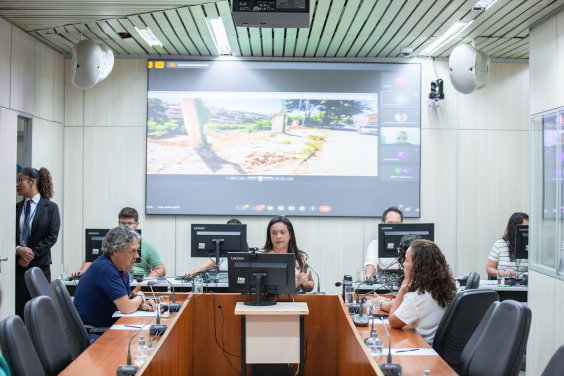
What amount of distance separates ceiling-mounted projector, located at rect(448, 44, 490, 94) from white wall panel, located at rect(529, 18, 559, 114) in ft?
1.63

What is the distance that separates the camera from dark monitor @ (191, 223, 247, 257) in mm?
4301

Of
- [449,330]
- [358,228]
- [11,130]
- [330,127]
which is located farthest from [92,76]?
[449,330]

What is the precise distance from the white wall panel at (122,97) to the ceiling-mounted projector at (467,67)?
3841 millimetres

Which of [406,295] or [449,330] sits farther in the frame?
[406,295]

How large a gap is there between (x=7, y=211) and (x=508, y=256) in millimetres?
5368

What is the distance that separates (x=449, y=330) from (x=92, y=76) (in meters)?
4.14

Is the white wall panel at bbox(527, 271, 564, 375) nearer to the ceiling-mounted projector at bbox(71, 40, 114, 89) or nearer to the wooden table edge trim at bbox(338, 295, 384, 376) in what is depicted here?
the wooden table edge trim at bbox(338, 295, 384, 376)

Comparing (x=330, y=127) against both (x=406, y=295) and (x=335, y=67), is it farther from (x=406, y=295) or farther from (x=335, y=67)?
(x=406, y=295)

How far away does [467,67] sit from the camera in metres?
4.71

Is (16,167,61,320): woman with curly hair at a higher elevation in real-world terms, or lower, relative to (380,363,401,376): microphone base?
higher

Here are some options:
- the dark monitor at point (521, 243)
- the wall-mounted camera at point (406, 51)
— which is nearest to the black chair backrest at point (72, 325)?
the dark monitor at point (521, 243)

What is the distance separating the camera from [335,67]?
19.3ft

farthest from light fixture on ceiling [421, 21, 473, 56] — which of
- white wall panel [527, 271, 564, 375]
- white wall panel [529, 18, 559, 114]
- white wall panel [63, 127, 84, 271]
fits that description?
white wall panel [63, 127, 84, 271]

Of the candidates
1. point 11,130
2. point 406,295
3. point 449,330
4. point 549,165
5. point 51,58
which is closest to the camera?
point 449,330
